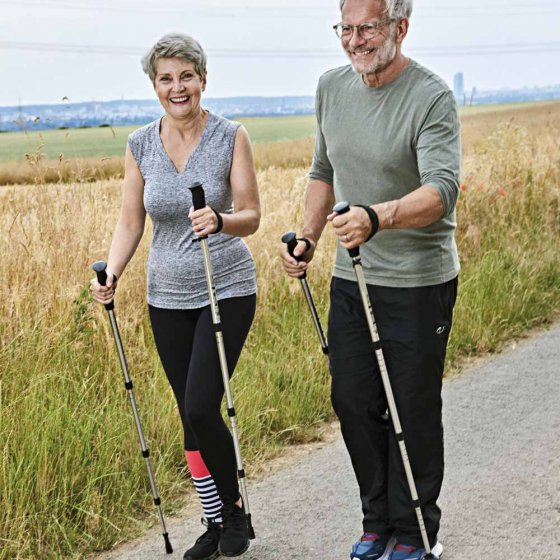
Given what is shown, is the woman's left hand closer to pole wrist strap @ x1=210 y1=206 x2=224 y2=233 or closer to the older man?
pole wrist strap @ x1=210 y1=206 x2=224 y2=233

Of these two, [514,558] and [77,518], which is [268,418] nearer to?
[77,518]

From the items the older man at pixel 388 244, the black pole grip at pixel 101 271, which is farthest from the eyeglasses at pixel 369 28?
the black pole grip at pixel 101 271

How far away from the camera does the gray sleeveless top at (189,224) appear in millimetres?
3836

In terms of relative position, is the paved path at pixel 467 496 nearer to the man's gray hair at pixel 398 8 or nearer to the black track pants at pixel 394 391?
the black track pants at pixel 394 391

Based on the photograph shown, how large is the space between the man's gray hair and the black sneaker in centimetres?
207

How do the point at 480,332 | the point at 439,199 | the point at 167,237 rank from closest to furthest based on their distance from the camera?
the point at 439,199 → the point at 167,237 → the point at 480,332

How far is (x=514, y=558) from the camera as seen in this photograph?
384 cm

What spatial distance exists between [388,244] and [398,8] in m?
0.89

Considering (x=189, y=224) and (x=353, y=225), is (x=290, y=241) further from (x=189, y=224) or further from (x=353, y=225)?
(x=353, y=225)

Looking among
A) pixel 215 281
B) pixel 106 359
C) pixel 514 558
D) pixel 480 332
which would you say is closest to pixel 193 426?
pixel 215 281

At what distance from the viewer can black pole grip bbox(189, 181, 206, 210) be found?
3.58 m

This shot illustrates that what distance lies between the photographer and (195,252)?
3.87m

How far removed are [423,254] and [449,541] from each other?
1280mm

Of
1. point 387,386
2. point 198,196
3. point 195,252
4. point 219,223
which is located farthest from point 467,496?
point 198,196
